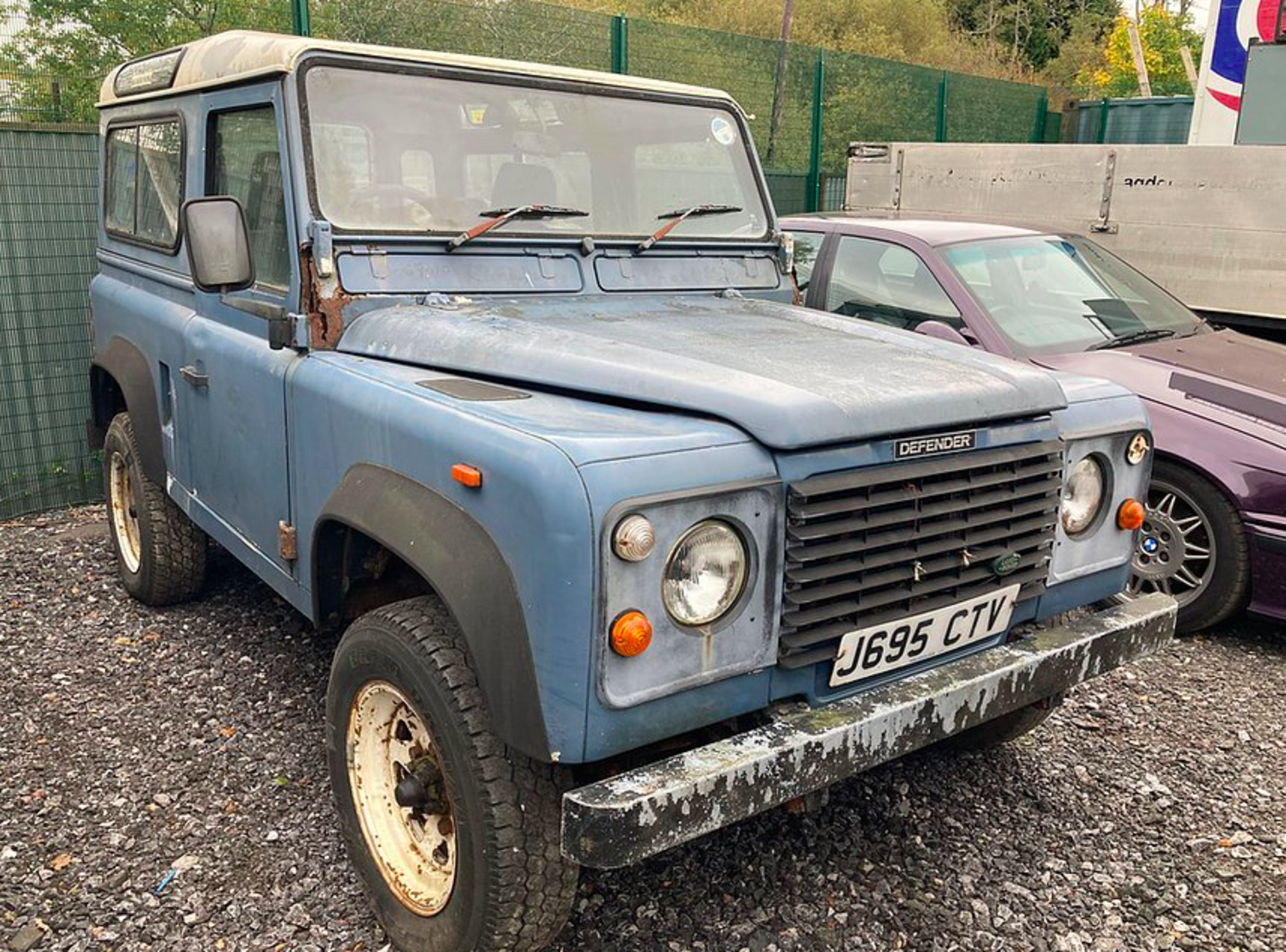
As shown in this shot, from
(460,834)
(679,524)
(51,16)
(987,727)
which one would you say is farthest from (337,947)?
(51,16)

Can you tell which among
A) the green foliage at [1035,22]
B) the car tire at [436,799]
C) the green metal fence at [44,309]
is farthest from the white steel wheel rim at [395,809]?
the green foliage at [1035,22]

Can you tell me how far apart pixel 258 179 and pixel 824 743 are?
2493mm

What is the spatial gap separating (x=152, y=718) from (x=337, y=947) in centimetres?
149

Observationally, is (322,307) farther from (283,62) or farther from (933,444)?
(933,444)

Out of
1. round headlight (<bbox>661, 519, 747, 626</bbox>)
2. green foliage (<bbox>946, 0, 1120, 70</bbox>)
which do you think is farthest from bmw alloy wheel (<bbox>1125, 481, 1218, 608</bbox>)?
green foliage (<bbox>946, 0, 1120, 70</bbox>)

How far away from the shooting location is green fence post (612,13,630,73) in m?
8.72

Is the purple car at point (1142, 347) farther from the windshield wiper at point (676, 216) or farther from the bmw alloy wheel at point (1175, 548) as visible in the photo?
the windshield wiper at point (676, 216)

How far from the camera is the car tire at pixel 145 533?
14.7 feet

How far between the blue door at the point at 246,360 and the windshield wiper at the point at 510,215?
49cm

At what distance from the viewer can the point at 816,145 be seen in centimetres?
1077

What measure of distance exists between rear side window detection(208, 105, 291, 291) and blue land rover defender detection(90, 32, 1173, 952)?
0.06 ft

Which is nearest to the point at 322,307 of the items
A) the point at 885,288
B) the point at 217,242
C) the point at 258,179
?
the point at 217,242

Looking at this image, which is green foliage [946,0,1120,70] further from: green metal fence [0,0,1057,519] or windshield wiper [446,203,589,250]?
windshield wiper [446,203,589,250]

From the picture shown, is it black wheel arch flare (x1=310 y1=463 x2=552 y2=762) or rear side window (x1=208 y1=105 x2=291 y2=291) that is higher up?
rear side window (x1=208 y1=105 x2=291 y2=291)
